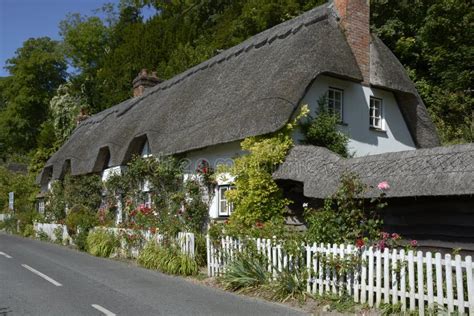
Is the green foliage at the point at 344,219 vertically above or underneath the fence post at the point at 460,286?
above

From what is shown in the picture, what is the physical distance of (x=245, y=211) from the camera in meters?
12.8

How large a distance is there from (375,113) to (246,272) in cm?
818

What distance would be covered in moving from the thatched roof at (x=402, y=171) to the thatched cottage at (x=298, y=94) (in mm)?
1850

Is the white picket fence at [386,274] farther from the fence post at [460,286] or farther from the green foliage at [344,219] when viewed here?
the green foliage at [344,219]

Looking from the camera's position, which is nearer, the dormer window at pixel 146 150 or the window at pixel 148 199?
the window at pixel 148 199

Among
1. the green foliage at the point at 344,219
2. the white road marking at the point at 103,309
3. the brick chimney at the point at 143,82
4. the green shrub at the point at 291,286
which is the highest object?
the brick chimney at the point at 143,82

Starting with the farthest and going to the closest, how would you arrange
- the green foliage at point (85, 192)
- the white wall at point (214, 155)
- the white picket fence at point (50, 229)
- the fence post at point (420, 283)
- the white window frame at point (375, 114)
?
1. the green foliage at point (85, 192)
2. the white picket fence at point (50, 229)
3. the white window frame at point (375, 114)
4. the white wall at point (214, 155)
5. the fence post at point (420, 283)

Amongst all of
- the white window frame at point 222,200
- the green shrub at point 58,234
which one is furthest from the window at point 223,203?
the green shrub at point 58,234

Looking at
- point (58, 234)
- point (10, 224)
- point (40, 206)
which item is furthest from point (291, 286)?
point (40, 206)

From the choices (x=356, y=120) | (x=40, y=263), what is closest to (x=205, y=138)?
(x=356, y=120)

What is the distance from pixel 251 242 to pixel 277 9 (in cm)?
2044

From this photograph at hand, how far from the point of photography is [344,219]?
9258mm

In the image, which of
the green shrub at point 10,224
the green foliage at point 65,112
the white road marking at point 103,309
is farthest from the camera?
the green foliage at point 65,112

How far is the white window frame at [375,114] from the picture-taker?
1608 cm
